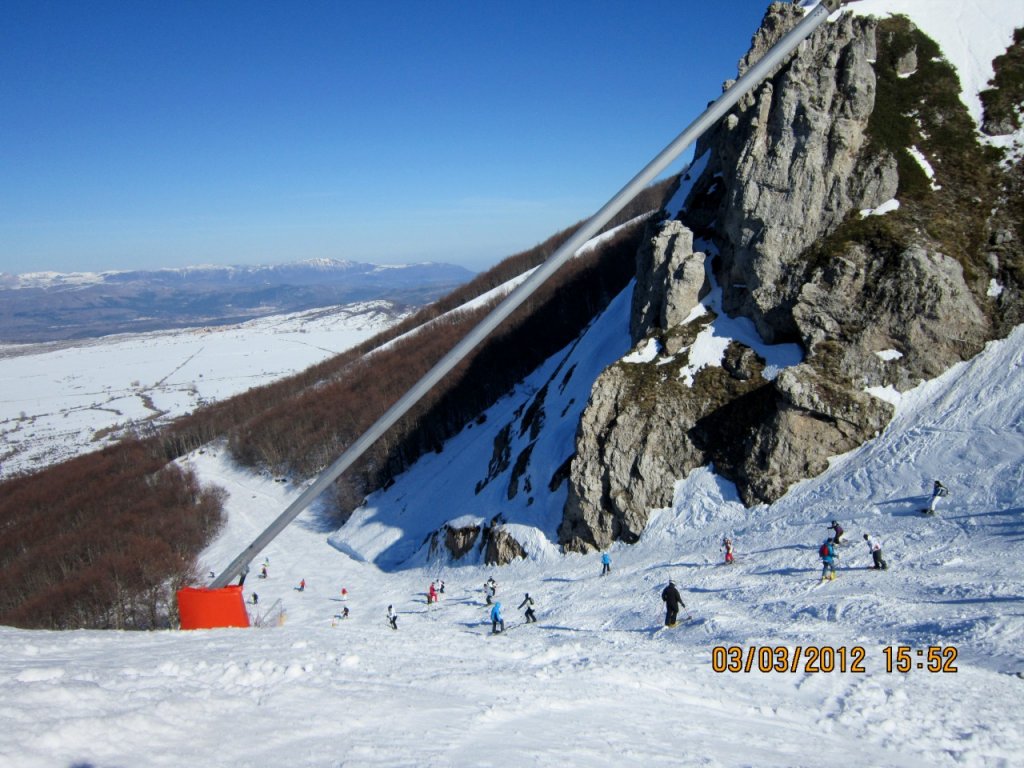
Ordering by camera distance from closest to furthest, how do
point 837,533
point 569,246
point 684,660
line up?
point 569,246
point 684,660
point 837,533

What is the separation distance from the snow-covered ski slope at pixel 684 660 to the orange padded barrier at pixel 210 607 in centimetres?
63

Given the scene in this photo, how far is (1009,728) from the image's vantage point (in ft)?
34.1

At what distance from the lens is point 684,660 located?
1490cm

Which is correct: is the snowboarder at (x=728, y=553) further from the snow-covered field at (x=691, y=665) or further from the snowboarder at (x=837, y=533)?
the snowboarder at (x=837, y=533)

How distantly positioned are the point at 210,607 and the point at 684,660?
10.8m

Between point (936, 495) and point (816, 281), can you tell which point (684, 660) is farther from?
point (816, 281)

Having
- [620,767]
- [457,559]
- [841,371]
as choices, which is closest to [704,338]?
[841,371]

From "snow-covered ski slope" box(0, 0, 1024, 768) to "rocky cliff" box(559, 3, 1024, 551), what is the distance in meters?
1.75

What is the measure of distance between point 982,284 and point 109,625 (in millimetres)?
66441

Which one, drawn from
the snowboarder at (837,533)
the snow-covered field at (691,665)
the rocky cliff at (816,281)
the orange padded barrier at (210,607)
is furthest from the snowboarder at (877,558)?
the orange padded barrier at (210,607)

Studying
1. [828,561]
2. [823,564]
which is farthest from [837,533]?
[828,561]

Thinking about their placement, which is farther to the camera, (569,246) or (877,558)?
(877,558)

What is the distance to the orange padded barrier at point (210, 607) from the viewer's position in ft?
40.1

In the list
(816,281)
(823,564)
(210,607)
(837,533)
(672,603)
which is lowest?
(672,603)
